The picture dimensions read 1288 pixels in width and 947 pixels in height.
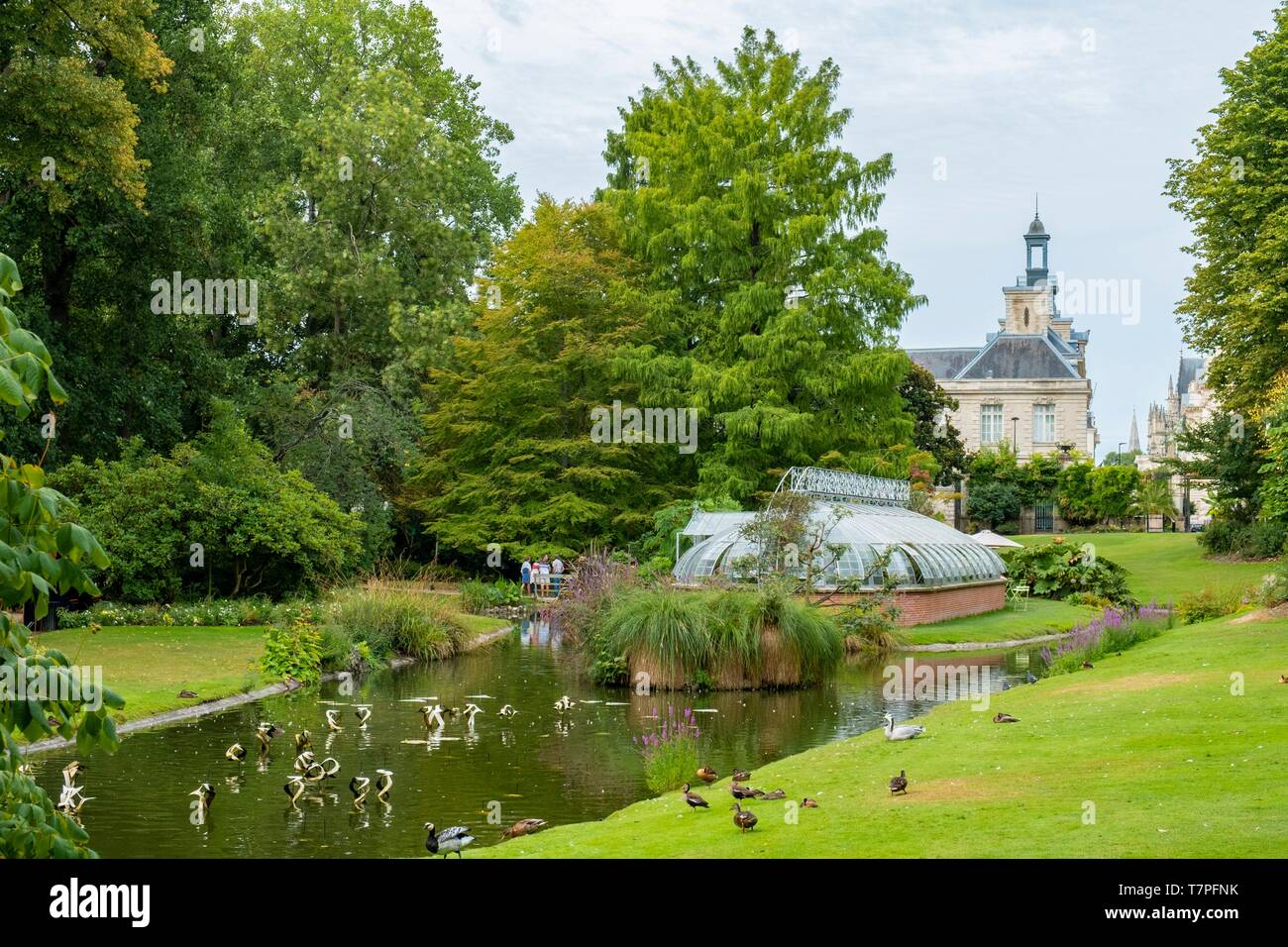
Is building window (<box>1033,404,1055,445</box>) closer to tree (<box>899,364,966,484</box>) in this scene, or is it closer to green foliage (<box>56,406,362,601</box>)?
tree (<box>899,364,966,484</box>)

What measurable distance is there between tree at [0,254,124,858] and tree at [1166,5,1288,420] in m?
35.6

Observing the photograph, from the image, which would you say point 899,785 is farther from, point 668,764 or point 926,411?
point 926,411

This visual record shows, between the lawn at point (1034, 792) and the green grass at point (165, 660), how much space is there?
860 cm

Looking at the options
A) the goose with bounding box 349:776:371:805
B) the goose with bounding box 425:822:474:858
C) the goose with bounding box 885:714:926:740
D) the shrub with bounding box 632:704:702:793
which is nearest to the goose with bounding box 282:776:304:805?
the goose with bounding box 349:776:371:805

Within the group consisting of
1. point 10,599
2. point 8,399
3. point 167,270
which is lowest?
point 10,599

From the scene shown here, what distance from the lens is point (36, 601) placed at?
4707 mm

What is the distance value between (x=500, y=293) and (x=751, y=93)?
979cm

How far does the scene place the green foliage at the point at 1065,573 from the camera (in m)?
37.2

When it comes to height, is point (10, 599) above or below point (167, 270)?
below

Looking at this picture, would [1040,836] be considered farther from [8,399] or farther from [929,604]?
[929,604]

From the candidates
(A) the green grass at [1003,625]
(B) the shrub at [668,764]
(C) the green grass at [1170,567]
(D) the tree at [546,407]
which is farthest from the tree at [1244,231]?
(B) the shrub at [668,764]

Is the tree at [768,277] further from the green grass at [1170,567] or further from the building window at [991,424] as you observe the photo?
the building window at [991,424]

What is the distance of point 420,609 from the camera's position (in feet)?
80.1
